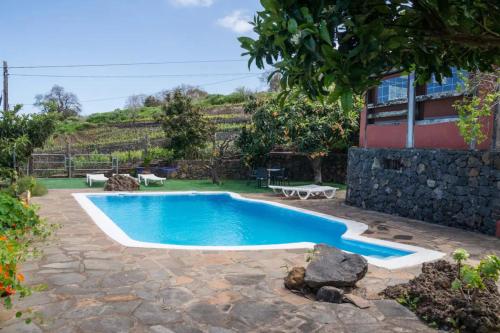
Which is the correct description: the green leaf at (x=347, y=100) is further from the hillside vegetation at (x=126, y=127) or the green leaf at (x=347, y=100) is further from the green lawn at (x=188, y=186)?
the hillside vegetation at (x=126, y=127)

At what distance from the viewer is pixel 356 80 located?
1817mm

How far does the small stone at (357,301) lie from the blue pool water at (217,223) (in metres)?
2.66

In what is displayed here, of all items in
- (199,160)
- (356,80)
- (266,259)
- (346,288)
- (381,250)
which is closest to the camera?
(356,80)

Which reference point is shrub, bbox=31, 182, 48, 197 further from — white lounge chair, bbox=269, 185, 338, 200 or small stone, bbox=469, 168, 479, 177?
small stone, bbox=469, 168, 479, 177

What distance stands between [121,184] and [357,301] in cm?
1201

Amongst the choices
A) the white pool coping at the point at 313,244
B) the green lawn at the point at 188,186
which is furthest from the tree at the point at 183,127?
the white pool coping at the point at 313,244

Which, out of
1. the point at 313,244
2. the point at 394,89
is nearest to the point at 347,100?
the point at 313,244

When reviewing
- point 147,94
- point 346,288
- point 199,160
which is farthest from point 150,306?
point 147,94

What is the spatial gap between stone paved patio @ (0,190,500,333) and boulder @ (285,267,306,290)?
140 mm

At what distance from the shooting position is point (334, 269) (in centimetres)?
447

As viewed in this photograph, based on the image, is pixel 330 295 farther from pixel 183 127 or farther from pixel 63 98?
pixel 63 98

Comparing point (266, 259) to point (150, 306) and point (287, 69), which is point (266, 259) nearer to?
point (150, 306)

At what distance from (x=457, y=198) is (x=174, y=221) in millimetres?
6726

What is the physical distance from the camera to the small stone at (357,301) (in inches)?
154
